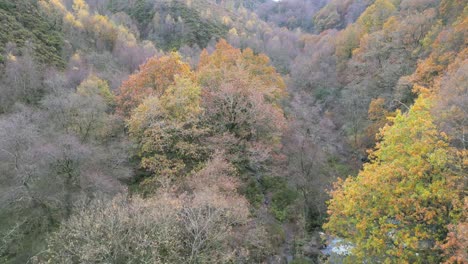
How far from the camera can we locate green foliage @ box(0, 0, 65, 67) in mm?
48125

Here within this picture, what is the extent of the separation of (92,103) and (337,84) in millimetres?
39513

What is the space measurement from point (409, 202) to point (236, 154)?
15104 mm

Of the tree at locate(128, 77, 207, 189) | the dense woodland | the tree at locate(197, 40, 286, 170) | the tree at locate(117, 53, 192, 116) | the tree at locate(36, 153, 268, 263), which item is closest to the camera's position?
the tree at locate(36, 153, 268, 263)

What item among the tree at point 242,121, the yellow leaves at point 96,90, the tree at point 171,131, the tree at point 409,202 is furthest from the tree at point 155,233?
the yellow leaves at point 96,90

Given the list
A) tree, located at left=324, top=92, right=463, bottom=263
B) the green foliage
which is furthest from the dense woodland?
the green foliage

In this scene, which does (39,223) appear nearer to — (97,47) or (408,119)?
(408,119)

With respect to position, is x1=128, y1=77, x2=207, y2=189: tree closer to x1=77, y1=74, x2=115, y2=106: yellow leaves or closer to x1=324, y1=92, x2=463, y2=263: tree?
x1=77, y1=74, x2=115, y2=106: yellow leaves

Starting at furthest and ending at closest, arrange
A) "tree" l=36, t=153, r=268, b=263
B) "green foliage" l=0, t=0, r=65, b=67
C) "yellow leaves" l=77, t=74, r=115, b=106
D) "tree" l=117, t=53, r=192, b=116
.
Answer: "green foliage" l=0, t=0, r=65, b=67
"yellow leaves" l=77, t=74, r=115, b=106
"tree" l=117, t=53, r=192, b=116
"tree" l=36, t=153, r=268, b=263

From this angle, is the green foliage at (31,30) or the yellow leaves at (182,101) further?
the green foliage at (31,30)

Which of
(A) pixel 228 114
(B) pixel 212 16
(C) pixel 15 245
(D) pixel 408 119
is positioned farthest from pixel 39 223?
(B) pixel 212 16

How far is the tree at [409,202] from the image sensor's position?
1445 centimetres

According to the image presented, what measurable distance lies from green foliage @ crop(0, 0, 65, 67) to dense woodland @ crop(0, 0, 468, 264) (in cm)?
33

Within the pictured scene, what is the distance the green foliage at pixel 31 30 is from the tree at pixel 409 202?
49.3 metres

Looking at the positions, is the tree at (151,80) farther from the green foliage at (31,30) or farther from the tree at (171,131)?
the green foliage at (31,30)
